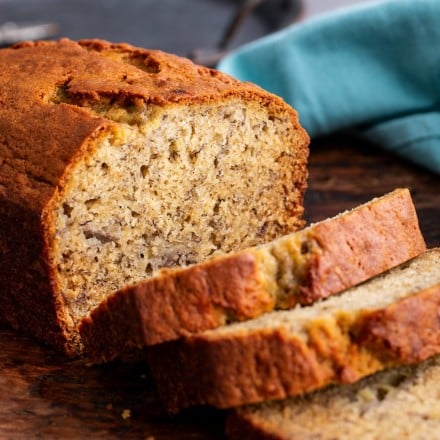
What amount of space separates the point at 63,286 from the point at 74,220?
0.29 meters

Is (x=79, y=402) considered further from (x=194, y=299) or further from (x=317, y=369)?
(x=317, y=369)

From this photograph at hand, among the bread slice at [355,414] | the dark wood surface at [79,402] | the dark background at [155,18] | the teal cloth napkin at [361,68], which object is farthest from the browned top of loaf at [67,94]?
the dark background at [155,18]

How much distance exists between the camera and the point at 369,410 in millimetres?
3156

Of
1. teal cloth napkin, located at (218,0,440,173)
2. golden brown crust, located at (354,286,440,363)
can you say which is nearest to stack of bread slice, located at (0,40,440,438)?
golden brown crust, located at (354,286,440,363)

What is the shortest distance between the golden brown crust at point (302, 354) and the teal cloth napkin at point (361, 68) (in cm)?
270

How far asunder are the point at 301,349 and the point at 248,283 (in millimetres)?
344

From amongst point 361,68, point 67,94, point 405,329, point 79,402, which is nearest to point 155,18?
point 361,68

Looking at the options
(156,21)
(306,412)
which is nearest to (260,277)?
(306,412)

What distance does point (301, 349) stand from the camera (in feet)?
9.83

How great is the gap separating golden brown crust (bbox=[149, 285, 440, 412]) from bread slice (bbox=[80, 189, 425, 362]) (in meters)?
0.14

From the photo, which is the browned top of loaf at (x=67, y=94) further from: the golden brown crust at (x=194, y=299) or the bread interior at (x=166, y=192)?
the golden brown crust at (x=194, y=299)

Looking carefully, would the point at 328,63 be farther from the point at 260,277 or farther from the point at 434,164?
the point at 260,277

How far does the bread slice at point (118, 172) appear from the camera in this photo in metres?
3.57

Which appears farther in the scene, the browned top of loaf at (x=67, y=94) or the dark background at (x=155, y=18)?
the dark background at (x=155, y=18)
